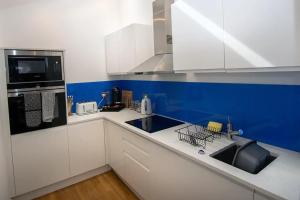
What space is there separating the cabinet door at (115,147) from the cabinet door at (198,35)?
3.80ft

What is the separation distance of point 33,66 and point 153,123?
1.44m

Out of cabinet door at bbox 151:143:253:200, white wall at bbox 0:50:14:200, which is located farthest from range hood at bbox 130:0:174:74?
white wall at bbox 0:50:14:200

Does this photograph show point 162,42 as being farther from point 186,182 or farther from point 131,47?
point 186,182

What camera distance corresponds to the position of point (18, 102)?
6.53ft

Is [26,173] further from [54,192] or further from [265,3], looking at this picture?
[265,3]

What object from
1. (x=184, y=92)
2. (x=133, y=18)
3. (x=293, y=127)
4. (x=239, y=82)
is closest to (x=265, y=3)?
(x=239, y=82)

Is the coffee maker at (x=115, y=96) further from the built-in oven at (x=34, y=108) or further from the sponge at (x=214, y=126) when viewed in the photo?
the sponge at (x=214, y=126)

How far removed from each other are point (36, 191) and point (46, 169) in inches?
11.3

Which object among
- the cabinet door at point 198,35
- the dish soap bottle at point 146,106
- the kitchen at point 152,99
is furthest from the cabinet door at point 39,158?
the cabinet door at point 198,35

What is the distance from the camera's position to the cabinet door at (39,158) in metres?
2.09

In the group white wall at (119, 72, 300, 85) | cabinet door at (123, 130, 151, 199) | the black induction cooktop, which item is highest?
white wall at (119, 72, 300, 85)

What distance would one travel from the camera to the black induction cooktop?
1.98m

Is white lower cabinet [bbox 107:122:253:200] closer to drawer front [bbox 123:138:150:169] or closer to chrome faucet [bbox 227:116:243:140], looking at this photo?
drawer front [bbox 123:138:150:169]

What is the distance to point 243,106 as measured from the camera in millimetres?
1569
